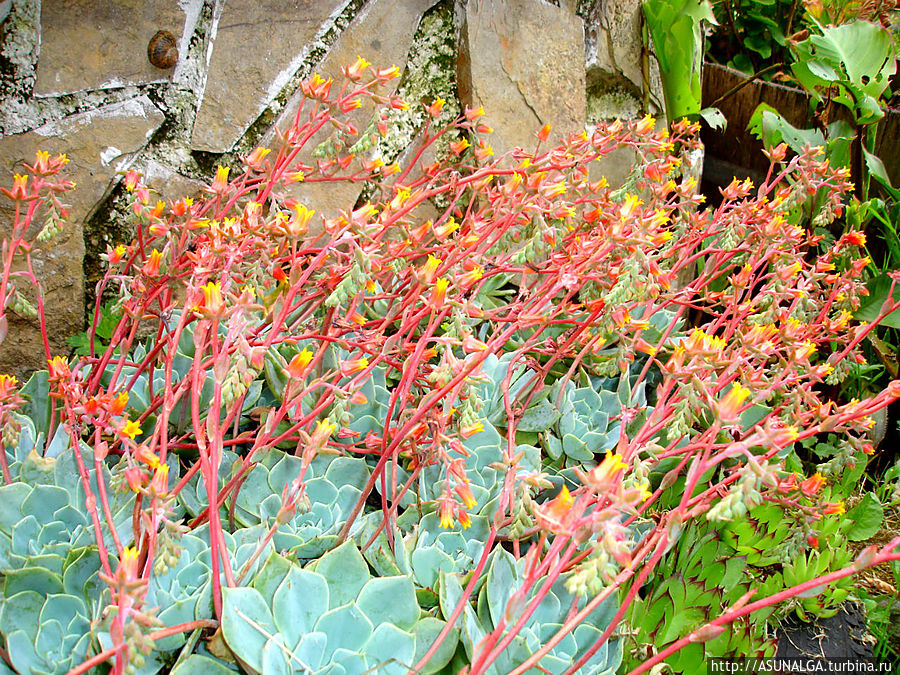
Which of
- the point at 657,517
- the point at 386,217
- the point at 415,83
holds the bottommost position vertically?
the point at 657,517

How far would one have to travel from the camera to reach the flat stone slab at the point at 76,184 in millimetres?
1516

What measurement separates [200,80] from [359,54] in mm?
390

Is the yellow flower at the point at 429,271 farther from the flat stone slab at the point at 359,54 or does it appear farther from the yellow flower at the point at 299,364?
the flat stone slab at the point at 359,54

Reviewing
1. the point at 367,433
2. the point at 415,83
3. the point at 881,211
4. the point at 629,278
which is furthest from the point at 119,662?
the point at 881,211

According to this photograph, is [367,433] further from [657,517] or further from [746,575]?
[746,575]

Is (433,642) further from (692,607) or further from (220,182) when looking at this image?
(220,182)

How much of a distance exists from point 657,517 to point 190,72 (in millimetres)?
1387

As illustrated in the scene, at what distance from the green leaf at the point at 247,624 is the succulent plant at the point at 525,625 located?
10.0 inches

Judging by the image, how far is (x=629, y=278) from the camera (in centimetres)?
109

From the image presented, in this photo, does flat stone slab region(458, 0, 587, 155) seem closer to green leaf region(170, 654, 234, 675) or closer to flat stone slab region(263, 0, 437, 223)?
flat stone slab region(263, 0, 437, 223)

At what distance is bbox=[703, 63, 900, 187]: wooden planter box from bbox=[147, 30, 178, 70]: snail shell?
2251mm

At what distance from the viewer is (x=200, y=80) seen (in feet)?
5.35

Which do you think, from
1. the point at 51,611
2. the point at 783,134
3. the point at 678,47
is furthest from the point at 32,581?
the point at 783,134

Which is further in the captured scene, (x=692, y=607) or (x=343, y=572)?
(x=692, y=607)
